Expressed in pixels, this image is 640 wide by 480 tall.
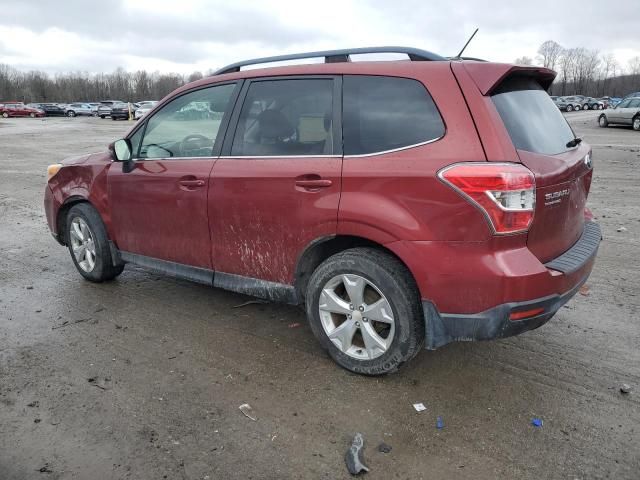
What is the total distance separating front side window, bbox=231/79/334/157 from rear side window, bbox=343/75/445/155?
142mm

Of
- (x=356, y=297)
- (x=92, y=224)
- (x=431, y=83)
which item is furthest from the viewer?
(x=92, y=224)

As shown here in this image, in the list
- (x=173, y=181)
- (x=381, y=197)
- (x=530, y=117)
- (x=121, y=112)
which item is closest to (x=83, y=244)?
(x=173, y=181)

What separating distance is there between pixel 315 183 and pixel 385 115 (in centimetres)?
58

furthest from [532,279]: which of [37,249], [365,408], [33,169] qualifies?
[33,169]

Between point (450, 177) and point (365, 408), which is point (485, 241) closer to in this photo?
point (450, 177)

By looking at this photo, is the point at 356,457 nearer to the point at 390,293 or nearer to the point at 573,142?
the point at 390,293

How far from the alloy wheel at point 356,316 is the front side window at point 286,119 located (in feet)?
2.73

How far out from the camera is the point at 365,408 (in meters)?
3.06

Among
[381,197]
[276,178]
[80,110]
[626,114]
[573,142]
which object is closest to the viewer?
[381,197]

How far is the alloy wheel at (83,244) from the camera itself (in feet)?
16.5

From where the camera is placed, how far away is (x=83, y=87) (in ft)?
356

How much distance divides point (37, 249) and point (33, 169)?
8764 mm

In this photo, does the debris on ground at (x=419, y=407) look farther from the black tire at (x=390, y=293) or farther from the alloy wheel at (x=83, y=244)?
the alloy wheel at (x=83, y=244)

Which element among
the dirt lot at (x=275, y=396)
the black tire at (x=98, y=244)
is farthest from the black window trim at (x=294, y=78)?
the black tire at (x=98, y=244)
